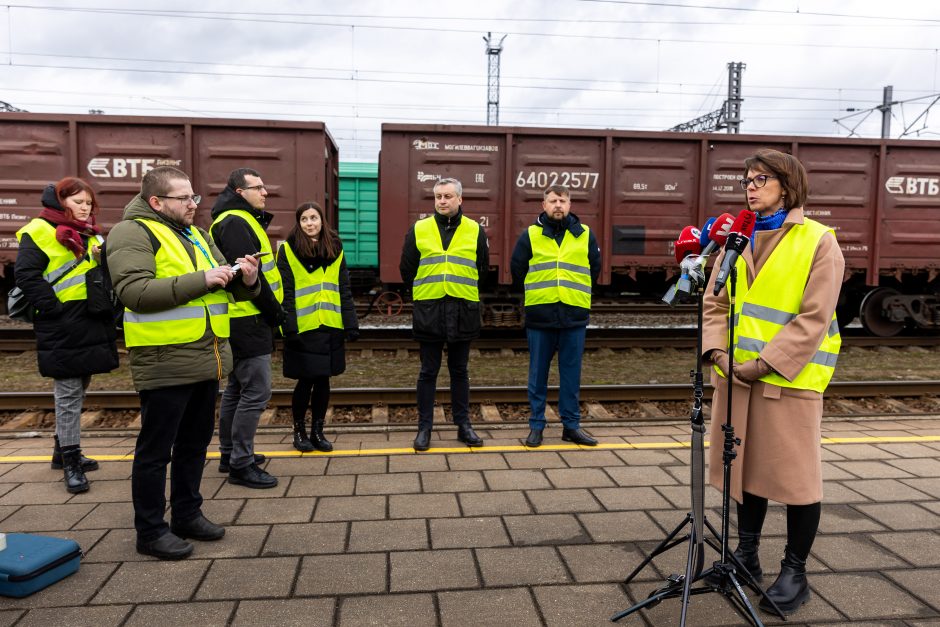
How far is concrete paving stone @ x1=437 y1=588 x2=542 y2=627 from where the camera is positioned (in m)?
2.49

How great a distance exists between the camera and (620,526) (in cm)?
340

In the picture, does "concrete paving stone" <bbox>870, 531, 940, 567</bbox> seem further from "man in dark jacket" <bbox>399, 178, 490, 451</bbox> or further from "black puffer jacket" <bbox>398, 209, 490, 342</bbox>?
"black puffer jacket" <bbox>398, 209, 490, 342</bbox>

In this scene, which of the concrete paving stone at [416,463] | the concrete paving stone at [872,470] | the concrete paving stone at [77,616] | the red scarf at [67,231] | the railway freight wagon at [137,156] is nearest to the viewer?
the concrete paving stone at [77,616]

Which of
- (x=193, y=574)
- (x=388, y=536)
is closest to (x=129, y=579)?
(x=193, y=574)

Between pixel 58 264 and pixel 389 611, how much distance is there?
116 inches

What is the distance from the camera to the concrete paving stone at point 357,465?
4.18m

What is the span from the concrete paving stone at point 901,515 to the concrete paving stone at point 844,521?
0.05m

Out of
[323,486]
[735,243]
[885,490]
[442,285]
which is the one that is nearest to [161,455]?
[323,486]

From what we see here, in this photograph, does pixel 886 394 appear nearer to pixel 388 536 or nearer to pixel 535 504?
pixel 535 504

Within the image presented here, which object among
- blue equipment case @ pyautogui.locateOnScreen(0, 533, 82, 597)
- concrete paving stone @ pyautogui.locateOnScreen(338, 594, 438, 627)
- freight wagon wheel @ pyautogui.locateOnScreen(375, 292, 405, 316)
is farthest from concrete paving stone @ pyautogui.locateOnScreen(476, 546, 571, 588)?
freight wagon wheel @ pyautogui.locateOnScreen(375, 292, 405, 316)

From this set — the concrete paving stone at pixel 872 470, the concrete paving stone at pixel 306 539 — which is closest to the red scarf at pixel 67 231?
the concrete paving stone at pixel 306 539

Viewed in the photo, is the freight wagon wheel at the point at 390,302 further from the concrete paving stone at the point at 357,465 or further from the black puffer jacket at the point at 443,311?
the concrete paving stone at the point at 357,465

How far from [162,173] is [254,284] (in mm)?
707

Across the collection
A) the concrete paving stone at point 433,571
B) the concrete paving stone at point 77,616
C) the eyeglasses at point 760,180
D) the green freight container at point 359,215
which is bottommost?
the concrete paving stone at point 77,616
